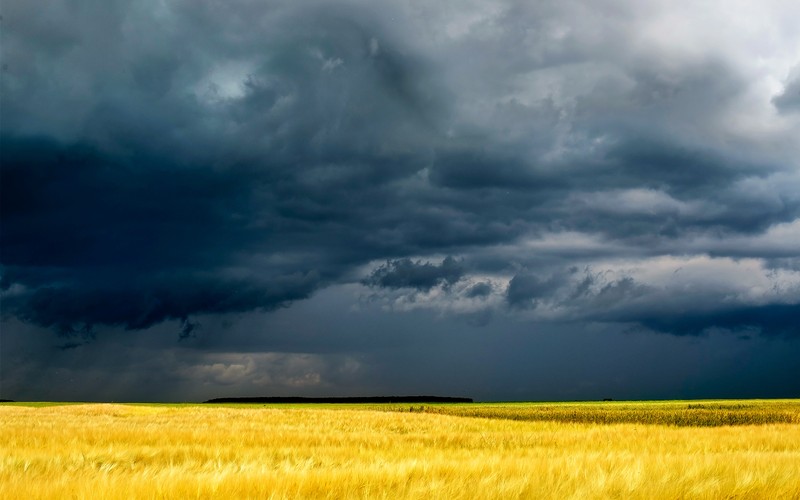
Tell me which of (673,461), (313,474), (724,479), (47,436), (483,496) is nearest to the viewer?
(483,496)

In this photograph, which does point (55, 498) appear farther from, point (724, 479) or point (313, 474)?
point (724, 479)

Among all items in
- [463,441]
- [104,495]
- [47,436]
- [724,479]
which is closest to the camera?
[104,495]

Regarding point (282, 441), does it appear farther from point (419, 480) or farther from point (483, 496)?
point (483, 496)

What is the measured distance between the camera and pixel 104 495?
15.5 ft

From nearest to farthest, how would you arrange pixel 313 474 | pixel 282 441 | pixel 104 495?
pixel 104 495 < pixel 313 474 < pixel 282 441

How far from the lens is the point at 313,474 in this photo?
6.08 meters

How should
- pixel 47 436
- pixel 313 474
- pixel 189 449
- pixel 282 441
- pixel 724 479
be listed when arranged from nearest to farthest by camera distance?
pixel 313 474
pixel 724 479
pixel 189 449
pixel 47 436
pixel 282 441

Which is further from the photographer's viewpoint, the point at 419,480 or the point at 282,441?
the point at 282,441

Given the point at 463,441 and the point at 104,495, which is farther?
the point at 463,441

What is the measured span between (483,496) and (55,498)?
3210 mm

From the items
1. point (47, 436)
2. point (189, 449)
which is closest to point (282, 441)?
point (189, 449)

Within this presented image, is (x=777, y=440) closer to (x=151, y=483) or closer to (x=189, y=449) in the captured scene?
(x=189, y=449)

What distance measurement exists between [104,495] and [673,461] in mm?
6443

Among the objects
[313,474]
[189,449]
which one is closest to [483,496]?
[313,474]
